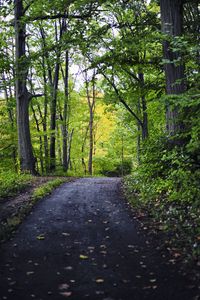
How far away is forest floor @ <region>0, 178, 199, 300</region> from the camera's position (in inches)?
171

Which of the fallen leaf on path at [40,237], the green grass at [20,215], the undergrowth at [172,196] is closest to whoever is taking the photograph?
the undergrowth at [172,196]

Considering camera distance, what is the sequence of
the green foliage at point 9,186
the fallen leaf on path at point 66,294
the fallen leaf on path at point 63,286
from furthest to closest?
the green foliage at point 9,186, the fallen leaf on path at point 63,286, the fallen leaf on path at point 66,294

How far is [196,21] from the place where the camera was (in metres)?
11.2

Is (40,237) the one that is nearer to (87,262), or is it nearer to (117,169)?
(87,262)

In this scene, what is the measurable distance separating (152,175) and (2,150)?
15.8 meters

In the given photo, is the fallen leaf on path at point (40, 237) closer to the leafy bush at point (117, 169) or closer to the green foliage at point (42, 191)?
the green foliage at point (42, 191)

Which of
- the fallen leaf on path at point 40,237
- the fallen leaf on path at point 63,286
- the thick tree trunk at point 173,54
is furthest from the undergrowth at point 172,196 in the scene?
the fallen leaf on path at point 40,237

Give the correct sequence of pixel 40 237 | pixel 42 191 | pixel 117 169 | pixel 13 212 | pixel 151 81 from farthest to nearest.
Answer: pixel 117 169 < pixel 151 81 < pixel 42 191 < pixel 13 212 < pixel 40 237

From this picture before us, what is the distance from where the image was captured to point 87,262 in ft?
17.6

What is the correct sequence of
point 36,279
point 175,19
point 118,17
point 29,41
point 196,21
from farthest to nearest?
point 29,41
point 118,17
point 196,21
point 175,19
point 36,279

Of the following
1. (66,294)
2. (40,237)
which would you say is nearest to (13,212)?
(40,237)

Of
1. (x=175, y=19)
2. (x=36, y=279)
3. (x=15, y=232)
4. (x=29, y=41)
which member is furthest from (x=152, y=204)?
(x=29, y=41)

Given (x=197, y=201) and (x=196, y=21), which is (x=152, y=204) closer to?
(x=197, y=201)

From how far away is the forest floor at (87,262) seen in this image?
14.3 feet
